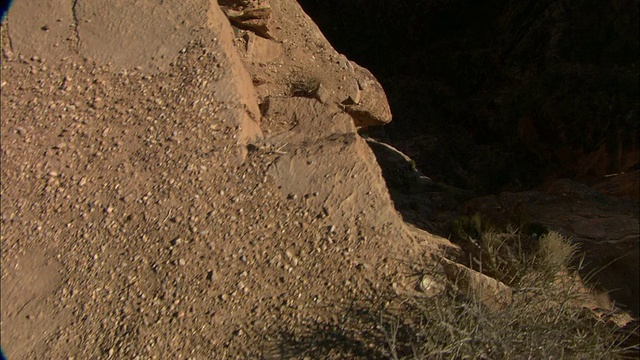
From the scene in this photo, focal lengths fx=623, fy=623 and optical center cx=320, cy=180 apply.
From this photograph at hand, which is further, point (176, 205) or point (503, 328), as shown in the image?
point (176, 205)

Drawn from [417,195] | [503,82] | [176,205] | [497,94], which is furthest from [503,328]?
[503,82]

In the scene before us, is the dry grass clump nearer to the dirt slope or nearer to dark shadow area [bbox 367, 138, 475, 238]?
the dirt slope

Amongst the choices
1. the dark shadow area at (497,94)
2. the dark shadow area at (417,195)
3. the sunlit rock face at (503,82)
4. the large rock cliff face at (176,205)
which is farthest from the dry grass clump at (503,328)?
the sunlit rock face at (503,82)

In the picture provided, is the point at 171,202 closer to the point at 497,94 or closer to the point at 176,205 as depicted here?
the point at 176,205

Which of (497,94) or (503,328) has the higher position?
(503,328)

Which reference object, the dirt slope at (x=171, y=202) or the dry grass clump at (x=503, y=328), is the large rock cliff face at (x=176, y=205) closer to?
the dirt slope at (x=171, y=202)

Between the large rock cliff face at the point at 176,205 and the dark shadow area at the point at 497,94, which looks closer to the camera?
the large rock cliff face at the point at 176,205

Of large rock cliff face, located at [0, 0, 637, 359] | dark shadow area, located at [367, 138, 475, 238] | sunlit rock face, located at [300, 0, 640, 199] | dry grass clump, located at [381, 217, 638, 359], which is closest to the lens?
dry grass clump, located at [381, 217, 638, 359]

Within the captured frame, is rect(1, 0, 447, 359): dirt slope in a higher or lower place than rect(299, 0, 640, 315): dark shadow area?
higher

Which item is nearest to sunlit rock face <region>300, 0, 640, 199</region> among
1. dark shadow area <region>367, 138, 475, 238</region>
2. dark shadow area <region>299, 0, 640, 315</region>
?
dark shadow area <region>299, 0, 640, 315</region>

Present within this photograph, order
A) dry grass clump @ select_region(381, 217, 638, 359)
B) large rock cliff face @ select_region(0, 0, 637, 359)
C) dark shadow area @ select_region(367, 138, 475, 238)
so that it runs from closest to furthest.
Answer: dry grass clump @ select_region(381, 217, 638, 359) < large rock cliff face @ select_region(0, 0, 637, 359) < dark shadow area @ select_region(367, 138, 475, 238)

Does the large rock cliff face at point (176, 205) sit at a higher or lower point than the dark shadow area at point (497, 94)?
higher

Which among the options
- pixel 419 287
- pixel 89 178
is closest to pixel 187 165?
pixel 89 178

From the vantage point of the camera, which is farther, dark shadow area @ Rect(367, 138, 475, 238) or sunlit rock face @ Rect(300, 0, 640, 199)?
sunlit rock face @ Rect(300, 0, 640, 199)
